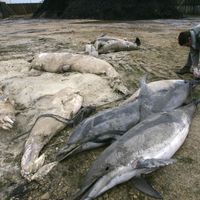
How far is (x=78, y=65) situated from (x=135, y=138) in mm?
3843

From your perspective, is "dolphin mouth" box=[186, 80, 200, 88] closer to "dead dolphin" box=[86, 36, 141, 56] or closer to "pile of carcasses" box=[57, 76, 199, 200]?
"pile of carcasses" box=[57, 76, 199, 200]

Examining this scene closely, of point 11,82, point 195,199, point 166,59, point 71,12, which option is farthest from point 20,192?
point 71,12

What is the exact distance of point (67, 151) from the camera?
410 centimetres

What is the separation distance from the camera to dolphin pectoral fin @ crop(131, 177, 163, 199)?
3387 millimetres

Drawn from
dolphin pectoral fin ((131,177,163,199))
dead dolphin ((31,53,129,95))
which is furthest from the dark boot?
dolphin pectoral fin ((131,177,163,199))

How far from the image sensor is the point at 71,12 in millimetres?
25359

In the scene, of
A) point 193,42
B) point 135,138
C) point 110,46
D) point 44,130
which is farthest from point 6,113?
point 110,46

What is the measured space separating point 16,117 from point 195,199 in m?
3.04

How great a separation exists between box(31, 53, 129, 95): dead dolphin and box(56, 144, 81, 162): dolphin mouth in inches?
91.2

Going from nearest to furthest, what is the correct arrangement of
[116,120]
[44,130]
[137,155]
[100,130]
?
[137,155] < [100,130] < [116,120] < [44,130]

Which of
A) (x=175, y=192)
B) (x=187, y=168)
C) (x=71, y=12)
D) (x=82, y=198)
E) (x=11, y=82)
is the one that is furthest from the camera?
(x=71, y=12)

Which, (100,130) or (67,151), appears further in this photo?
(100,130)

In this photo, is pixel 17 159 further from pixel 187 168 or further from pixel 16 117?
pixel 187 168

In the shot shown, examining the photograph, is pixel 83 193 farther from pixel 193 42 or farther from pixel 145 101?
pixel 193 42
